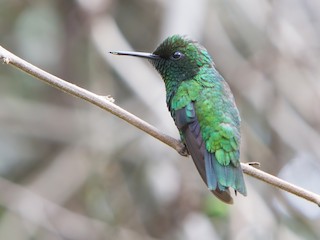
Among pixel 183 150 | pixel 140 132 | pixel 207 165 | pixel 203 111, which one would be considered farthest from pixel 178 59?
pixel 140 132

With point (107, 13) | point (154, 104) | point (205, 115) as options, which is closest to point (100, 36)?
point (107, 13)

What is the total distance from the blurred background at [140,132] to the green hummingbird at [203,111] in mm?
519

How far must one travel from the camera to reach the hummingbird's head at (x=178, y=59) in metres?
3.97

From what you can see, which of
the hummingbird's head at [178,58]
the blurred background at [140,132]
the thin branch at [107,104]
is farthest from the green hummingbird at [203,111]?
the blurred background at [140,132]

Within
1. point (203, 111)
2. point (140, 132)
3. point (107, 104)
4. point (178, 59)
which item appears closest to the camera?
point (107, 104)

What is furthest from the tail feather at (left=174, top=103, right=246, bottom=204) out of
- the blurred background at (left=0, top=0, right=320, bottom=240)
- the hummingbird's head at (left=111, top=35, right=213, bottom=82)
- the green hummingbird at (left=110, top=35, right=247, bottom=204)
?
the blurred background at (left=0, top=0, right=320, bottom=240)

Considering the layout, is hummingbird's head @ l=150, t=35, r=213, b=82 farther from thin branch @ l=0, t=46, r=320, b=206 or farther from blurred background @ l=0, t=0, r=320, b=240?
thin branch @ l=0, t=46, r=320, b=206

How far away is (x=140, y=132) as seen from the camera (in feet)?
18.4

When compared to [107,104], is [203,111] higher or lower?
lower

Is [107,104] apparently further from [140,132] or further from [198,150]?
[140,132]

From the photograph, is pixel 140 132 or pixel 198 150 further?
pixel 140 132

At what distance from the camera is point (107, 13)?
5.28m

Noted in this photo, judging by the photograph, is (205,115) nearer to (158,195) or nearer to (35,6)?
(158,195)

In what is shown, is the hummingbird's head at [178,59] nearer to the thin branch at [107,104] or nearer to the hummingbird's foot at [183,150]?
the hummingbird's foot at [183,150]
